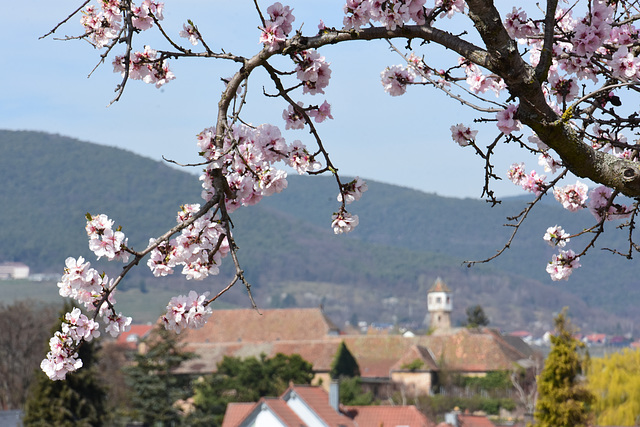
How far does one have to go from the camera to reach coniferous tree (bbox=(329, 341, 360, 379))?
7550 cm

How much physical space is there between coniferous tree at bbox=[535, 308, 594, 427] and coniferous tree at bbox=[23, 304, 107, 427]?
669 inches

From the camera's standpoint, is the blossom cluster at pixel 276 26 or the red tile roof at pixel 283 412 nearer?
the blossom cluster at pixel 276 26

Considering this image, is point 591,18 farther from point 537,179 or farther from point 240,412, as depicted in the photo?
point 240,412

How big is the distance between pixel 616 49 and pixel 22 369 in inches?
2073

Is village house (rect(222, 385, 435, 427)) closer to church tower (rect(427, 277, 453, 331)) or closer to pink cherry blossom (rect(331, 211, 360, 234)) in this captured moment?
pink cherry blossom (rect(331, 211, 360, 234))

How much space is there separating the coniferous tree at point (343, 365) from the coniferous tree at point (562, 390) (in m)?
51.6

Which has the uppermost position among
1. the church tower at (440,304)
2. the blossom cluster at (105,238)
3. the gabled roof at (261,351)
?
the church tower at (440,304)

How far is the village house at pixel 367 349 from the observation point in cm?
7812

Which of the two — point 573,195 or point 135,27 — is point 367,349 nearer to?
point 573,195

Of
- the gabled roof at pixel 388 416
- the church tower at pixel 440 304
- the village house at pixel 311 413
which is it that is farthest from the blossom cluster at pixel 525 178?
the church tower at pixel 440 304

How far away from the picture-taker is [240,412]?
132 feet

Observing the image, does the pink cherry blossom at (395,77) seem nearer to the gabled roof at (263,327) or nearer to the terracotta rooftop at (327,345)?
the terracotta rooftop at (327,345)

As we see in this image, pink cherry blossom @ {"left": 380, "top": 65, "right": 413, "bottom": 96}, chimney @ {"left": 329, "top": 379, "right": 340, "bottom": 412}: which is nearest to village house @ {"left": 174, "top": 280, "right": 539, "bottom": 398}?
chimney @ {"left": 329, "top": 379, "right": 340, "bottom": 412}

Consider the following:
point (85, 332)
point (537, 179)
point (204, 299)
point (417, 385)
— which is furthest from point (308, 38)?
point (417, 385)
